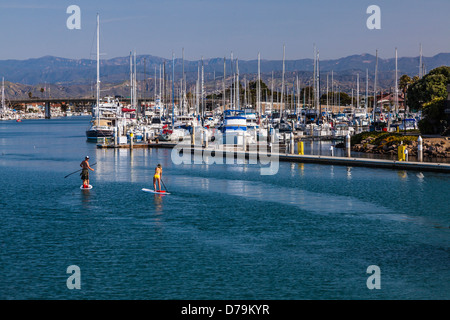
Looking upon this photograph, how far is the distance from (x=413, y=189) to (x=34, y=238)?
25.6m

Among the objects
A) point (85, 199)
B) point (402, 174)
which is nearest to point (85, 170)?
point (85, 199)

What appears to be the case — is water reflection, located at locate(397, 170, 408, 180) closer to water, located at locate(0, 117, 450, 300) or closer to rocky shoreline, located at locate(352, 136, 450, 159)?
water, located at locate(0, 117, 450, 300)

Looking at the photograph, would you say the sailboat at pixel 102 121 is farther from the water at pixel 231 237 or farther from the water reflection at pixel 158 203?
the water reflection at pixel 158 203

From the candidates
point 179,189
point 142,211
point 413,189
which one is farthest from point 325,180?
point 142,211

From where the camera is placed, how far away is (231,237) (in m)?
28.6

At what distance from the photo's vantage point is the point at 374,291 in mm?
20750

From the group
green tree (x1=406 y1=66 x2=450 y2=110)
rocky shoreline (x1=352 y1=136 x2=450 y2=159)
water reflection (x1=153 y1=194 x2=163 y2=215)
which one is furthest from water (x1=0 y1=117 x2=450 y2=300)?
green tree (x1=406 y1=66 x2=450 y2=110)

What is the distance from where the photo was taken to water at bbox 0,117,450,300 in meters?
21.3

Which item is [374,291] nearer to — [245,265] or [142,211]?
[245,265]

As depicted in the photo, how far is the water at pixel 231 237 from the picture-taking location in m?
21.3

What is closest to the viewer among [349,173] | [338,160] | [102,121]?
[349,173]

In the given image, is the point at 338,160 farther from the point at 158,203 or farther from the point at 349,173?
the point at 158,203

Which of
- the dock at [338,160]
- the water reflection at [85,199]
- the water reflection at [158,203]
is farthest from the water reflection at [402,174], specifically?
the water reflection at [85,199]

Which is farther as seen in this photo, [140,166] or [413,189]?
[140,166]
